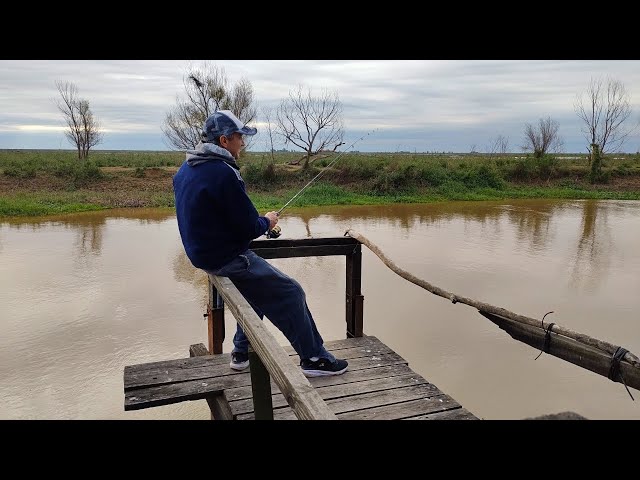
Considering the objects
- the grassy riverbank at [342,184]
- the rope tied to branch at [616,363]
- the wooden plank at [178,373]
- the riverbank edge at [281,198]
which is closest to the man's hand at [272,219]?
the wooden plank at [178,373]

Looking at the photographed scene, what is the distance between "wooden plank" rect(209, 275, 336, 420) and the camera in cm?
118

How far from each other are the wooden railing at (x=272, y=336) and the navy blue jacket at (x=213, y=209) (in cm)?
14

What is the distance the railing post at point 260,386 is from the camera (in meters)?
1.72

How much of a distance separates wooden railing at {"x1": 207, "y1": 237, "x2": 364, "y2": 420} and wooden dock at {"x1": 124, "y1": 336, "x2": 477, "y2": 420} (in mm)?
401

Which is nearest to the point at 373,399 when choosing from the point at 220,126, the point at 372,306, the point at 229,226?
the point at 229,226

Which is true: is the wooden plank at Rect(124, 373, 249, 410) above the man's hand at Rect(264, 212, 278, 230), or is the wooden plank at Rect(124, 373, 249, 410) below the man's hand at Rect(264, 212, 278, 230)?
below

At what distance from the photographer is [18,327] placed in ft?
17.0

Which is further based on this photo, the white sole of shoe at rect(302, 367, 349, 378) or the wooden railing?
the white sole of shoe at rect(302, 367, 349, 378)

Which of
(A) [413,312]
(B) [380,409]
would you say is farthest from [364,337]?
(A) [413,312]

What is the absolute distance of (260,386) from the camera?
173cm

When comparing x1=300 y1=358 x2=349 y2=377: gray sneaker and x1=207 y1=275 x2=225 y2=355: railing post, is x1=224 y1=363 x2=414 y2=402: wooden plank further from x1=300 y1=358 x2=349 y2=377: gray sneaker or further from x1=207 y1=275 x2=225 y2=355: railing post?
x1=207 y1=275 x2=225 y2=355: railing post

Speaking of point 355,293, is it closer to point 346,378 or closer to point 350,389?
point 346,378

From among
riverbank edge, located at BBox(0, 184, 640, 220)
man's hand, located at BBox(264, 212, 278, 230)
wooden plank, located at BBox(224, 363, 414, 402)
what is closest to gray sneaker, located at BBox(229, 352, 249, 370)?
wooden plank, located at BBox(224, 363, 414, 402)

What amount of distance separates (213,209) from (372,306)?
3.87m
